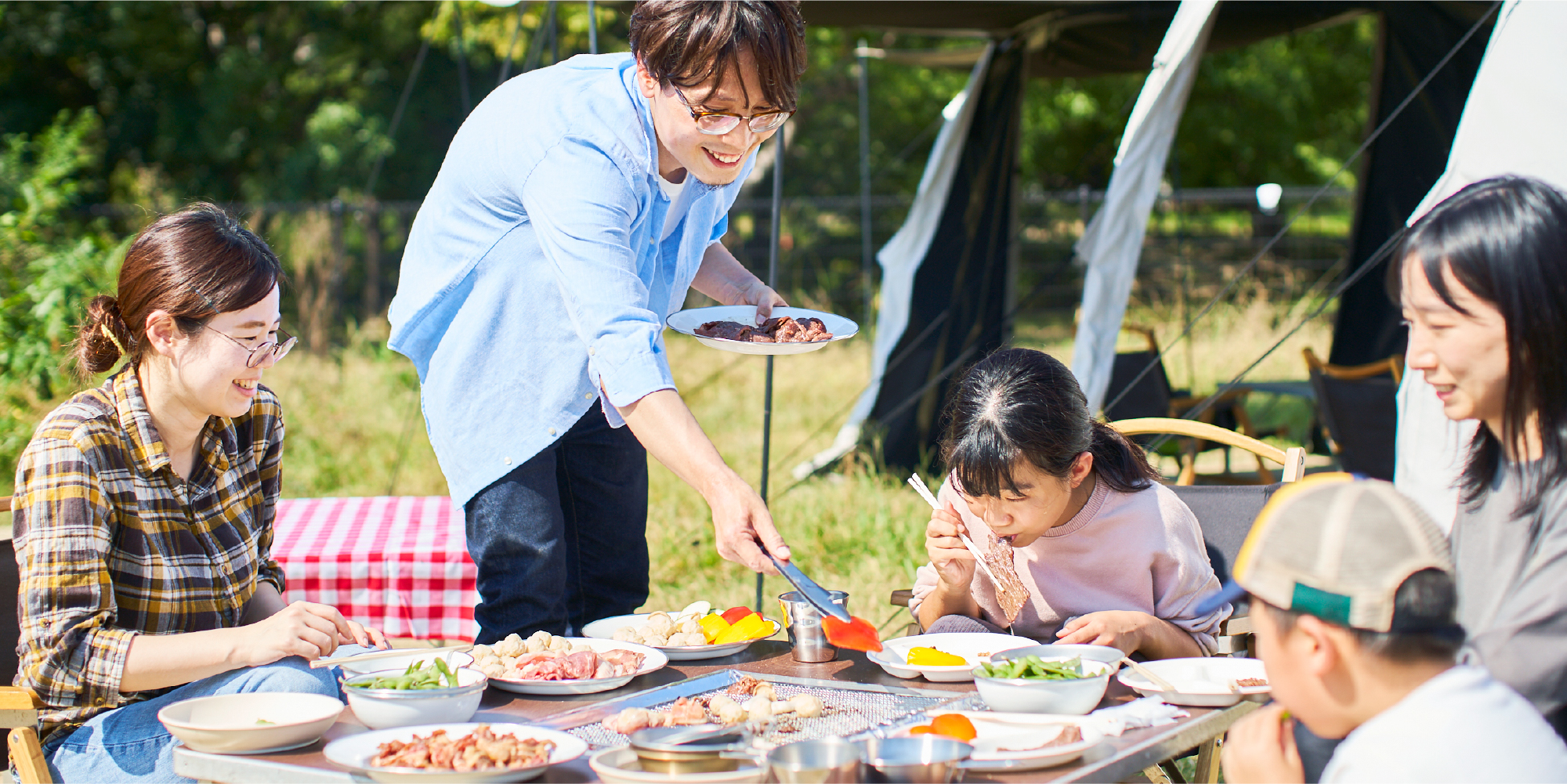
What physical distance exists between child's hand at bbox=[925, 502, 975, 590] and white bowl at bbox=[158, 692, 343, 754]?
104cm

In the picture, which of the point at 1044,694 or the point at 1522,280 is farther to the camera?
the point at 1044,694

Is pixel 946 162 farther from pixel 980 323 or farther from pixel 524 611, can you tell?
pixel 524 611

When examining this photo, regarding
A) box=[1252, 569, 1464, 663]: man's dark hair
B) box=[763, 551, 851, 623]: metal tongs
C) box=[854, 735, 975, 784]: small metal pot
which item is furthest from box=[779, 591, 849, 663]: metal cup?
box=[1252, 569, 1464, 663]: man's dark hair

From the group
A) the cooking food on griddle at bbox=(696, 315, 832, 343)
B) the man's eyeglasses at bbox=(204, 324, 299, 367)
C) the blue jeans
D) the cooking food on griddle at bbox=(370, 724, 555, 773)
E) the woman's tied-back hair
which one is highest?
the woman's tied-back hair

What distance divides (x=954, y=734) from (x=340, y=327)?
10.8 m

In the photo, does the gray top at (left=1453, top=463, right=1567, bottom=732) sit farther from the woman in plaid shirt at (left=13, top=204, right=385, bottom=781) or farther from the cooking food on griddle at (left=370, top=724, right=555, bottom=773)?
the woman in plaid shirt at (left=13, top=204, right=385, bottom=781)

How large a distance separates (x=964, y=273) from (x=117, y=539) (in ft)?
18.1

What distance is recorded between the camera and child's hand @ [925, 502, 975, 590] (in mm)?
2234

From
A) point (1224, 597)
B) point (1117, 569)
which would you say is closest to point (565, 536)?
point (1117, 569)

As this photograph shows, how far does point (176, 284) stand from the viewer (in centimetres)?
200

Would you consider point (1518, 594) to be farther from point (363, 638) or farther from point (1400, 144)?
point (1400, 144)

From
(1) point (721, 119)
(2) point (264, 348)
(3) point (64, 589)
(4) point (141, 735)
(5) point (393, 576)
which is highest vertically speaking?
(1) point (721, 119)

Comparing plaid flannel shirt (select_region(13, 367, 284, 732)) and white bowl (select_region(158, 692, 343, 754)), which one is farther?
plaid flannel shirt (select_region(13, 367, 284, 732))

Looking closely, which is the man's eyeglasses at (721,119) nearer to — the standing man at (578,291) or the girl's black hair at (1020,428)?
the standing man at (578,291)
